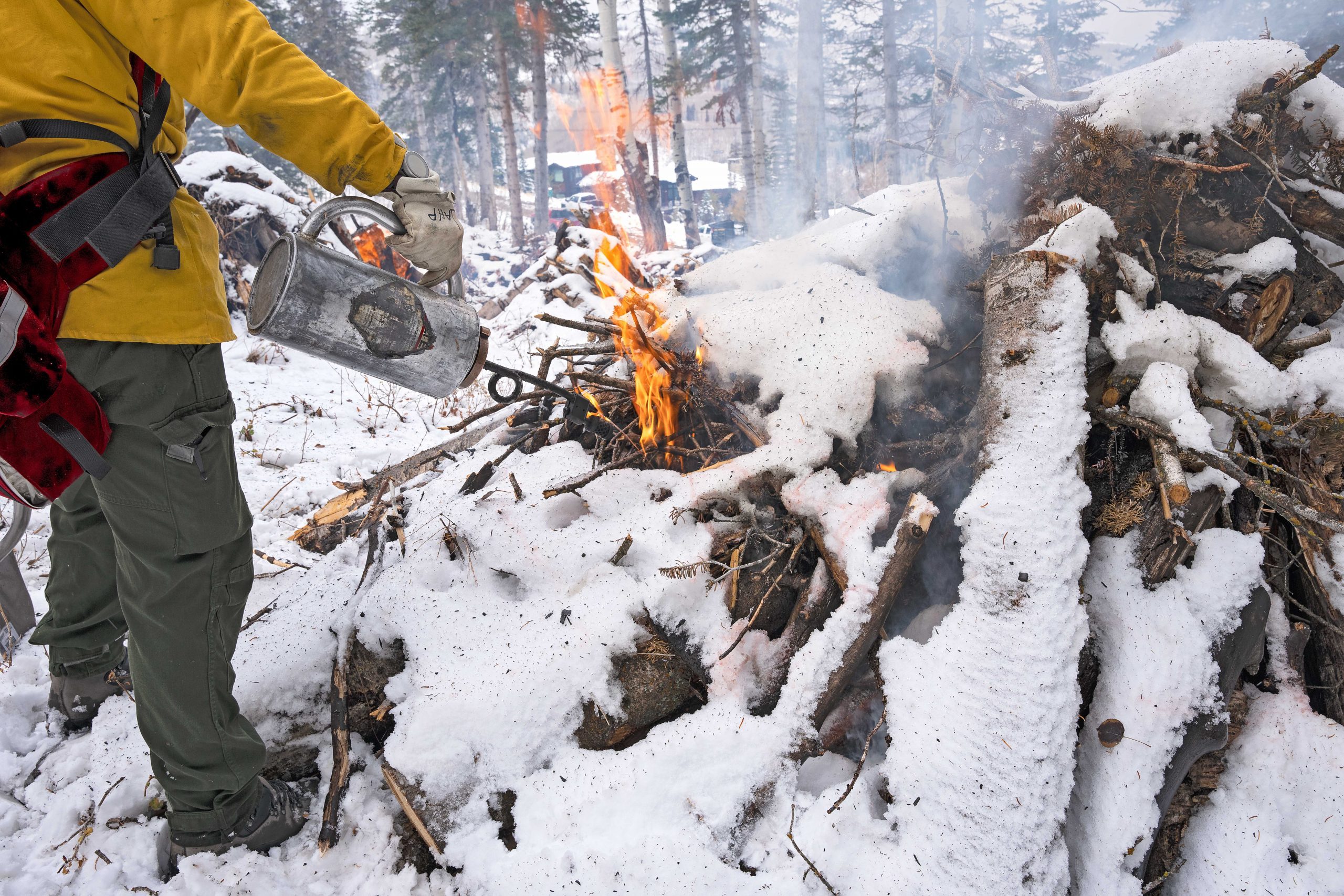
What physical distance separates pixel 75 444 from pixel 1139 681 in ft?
9.19

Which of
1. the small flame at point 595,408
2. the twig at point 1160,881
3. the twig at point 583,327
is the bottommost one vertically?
the twig at point 1160,881

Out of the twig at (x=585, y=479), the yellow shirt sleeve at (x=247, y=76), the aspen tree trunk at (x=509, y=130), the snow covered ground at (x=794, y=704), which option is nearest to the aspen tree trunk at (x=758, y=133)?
the aspen tree trunk at (x=509, y=130)

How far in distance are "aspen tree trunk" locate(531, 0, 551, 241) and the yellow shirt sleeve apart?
60.0ft

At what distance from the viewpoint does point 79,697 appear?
2133 mm

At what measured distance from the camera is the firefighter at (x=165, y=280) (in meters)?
1.37

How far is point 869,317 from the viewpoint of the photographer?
2707mm

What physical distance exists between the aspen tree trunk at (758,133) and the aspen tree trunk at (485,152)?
9.20 metres

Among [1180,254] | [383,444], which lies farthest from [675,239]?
[1180,254]

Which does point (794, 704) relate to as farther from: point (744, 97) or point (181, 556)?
point (744, 97)

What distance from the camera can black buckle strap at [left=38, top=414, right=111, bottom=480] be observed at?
4.59 ft

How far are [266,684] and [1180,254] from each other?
373cm

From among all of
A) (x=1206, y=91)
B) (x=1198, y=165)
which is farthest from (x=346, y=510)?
(x=1206, y=91)

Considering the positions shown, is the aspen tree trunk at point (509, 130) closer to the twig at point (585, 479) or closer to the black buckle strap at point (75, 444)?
the twig at point (585, 479)

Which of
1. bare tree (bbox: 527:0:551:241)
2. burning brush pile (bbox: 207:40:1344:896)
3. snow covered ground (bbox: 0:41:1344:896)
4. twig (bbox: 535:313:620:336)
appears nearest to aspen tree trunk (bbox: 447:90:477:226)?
bare tree (bbox: 527:0:551:241)
